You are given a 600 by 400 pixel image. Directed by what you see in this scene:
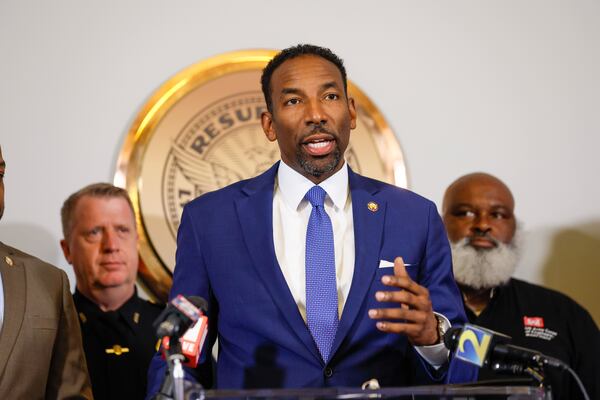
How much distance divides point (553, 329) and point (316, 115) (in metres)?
1.81

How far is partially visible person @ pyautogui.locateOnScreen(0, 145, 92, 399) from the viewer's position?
261cm

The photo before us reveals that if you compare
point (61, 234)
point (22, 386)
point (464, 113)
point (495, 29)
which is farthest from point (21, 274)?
point (495, 29)

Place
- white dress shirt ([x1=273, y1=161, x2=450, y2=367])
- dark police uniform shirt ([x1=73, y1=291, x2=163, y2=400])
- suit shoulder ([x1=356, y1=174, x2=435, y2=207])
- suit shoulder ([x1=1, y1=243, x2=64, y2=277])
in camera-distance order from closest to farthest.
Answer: white dress shirt ([x1=273, y1=161, x2=450, y2=367])
suit shoulder ([x1=356, y1=174, x2=435, y2=207])
suit shoulder ([x1=1, y1=243, x2=64, y2=277])
dark police uniform shirt ([x1=73, y1=291, x2=163, y2=400])

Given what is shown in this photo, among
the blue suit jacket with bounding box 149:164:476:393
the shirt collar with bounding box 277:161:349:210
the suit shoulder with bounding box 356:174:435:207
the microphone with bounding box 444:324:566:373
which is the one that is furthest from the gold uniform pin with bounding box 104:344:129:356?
the microphone with bounding box 444:324:566:373

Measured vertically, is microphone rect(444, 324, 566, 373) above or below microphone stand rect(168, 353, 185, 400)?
above

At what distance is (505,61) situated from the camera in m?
4.44

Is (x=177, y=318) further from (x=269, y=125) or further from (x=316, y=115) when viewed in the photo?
(x=269, y=125)

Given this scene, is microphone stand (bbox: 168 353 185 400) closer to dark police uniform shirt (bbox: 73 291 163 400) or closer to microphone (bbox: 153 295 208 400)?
microphone (bbox: 153 295 208 400)

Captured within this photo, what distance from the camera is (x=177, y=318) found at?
6.15 feet

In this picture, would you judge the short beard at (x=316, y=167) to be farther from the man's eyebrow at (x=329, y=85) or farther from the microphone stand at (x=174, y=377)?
the microphone stand at (x=174, y=377)

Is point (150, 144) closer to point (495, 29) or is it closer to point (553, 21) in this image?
point (495, 29)

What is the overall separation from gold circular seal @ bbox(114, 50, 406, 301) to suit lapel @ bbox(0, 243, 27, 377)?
1168mm

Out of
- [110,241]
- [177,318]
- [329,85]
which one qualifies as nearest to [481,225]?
[110,241]

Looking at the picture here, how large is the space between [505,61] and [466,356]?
2.73m
